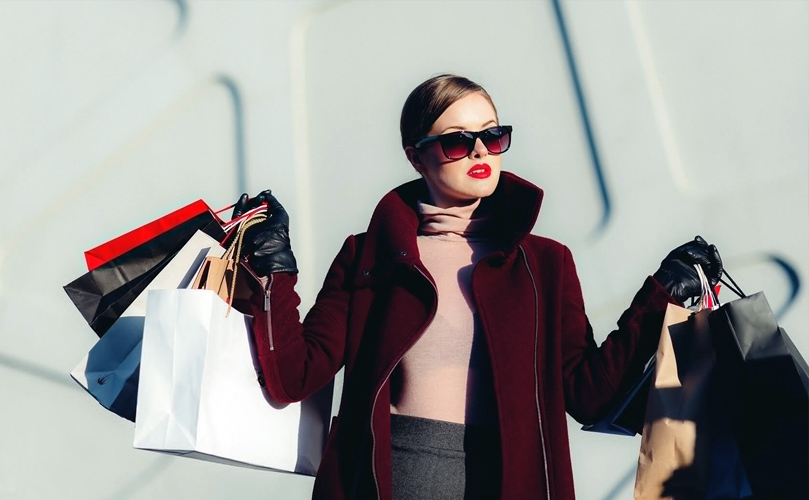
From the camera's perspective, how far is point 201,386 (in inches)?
59.1

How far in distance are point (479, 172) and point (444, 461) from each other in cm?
46

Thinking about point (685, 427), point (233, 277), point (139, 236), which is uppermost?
point (139, 236)

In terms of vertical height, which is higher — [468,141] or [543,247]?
[468,141]

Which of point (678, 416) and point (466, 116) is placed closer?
point (678, 416)

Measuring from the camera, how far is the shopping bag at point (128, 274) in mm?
1673

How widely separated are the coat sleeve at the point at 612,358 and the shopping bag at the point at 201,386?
0.49m

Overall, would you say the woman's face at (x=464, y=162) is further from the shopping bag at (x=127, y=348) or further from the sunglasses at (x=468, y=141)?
the shopping bag at (x=127, y=348)

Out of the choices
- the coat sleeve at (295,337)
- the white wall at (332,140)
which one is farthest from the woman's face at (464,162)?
the white wall at (332,140)

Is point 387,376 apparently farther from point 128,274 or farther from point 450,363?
point 128,274

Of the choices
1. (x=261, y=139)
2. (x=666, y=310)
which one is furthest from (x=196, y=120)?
(x=666, y=310)

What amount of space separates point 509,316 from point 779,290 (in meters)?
0.94

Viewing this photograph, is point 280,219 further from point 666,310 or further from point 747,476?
point 747,476

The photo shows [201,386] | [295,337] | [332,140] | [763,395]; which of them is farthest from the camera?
[332,140]

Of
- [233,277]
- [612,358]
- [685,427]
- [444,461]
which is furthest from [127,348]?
[685,427]
